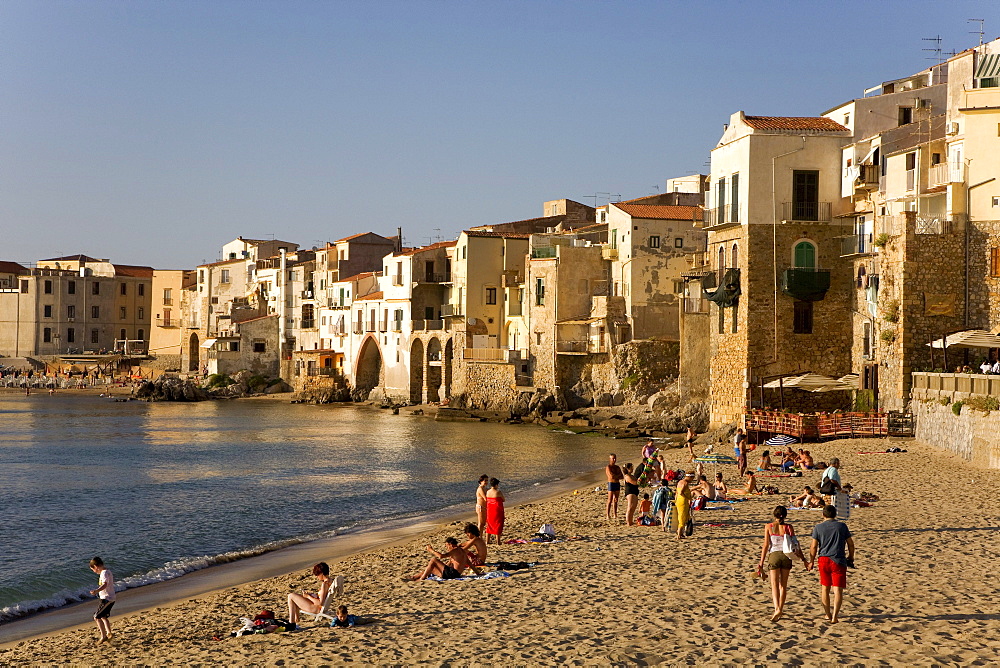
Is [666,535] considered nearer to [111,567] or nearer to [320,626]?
[320,626]

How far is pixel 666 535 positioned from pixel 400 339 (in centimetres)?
5272

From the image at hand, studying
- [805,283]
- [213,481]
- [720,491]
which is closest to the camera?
[720,491]

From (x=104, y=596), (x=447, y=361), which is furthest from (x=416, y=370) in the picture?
(x=104, y=596)

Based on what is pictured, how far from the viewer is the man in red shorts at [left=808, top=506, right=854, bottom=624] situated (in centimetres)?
1139

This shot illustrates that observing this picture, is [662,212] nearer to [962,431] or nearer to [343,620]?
[962,431]

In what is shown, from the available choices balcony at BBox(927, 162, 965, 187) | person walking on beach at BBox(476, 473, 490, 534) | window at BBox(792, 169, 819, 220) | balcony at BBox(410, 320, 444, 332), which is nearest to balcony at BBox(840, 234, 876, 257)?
window at BBox(792, 169, 819, 220)

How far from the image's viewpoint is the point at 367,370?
76062 millimetres

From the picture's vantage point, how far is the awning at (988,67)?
1329 inches

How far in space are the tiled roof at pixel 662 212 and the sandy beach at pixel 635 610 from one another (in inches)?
1431

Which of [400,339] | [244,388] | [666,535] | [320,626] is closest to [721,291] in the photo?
[666,535]

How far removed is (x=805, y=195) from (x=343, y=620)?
2890 cm

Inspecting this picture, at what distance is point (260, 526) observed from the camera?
26.0m

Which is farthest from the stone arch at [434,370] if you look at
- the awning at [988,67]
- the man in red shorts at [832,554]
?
the man in red shorts at [832,554]

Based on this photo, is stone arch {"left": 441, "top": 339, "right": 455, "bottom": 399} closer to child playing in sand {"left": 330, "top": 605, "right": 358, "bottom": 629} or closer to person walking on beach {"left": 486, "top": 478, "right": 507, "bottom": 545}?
person walking on beach {"left": 486, "top": 478, "right": 507, "bottom": 545}
